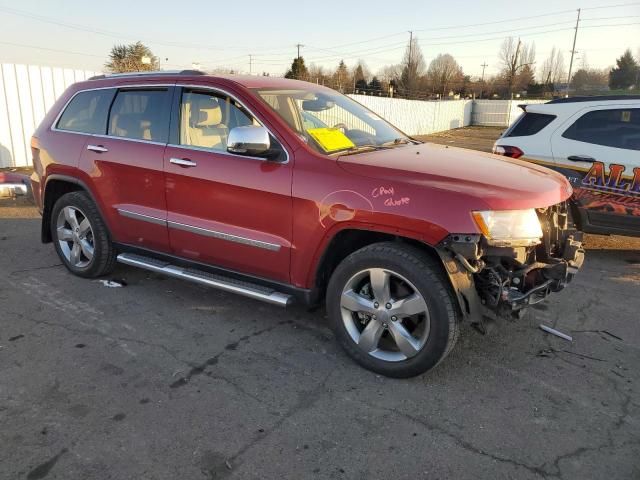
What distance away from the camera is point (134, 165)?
A: 165 inches

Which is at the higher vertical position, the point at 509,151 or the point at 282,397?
the point at 509,151

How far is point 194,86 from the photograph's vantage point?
3.99 m

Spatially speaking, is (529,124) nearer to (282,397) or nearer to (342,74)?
(282,397)

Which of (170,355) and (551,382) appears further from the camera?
(170,355)

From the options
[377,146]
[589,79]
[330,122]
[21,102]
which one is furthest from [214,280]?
[589,79]

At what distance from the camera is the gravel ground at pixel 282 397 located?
8.19 ft

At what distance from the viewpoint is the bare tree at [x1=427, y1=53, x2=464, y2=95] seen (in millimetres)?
67369

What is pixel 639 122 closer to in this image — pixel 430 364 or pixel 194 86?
pixel 430 364

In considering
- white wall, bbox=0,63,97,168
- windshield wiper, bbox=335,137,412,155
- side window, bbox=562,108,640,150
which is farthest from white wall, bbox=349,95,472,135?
windshield wiper, bbox=335,137,412,155

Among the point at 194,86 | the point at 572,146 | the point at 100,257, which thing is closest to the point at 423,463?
the point at 194,86

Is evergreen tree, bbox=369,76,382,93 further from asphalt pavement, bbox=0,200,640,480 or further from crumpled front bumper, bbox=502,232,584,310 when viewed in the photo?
crumpled front bumper, bbox=502,232,584,310

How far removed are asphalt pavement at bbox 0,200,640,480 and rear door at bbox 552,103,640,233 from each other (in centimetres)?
141

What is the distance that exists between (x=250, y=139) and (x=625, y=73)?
88257mm

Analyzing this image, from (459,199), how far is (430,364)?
1.03 metres
